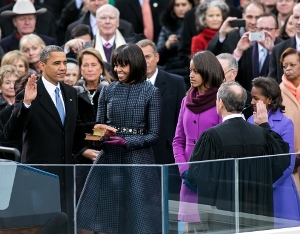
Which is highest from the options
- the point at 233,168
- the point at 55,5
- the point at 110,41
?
the point at 55,5

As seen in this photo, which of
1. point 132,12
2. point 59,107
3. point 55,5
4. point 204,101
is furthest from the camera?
point 55,5

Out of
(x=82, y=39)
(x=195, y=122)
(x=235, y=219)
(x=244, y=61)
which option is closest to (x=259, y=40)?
(x=244, y=61)

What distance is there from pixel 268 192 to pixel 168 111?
2583mm

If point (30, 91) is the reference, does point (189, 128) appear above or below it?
below

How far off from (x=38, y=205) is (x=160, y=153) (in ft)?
8.84

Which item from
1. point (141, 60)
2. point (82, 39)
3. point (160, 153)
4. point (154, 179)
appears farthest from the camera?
point (82, 39)

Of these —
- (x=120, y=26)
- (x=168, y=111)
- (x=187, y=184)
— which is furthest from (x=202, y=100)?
(x=120, y=26)

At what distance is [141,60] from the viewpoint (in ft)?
30.9

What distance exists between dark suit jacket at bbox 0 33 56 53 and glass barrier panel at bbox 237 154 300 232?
6.13 meters

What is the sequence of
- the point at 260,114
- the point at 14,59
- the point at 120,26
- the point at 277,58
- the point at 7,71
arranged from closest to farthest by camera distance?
the point at 260,114, the point at 7,71, the point at 277,58, the point at 14,59, the point at 120,26

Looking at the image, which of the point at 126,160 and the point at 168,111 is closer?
the point at 126,160

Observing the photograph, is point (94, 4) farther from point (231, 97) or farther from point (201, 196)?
point (201, 196)

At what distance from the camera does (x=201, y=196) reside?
27.7ft

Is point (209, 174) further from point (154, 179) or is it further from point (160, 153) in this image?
point (160, 153)
